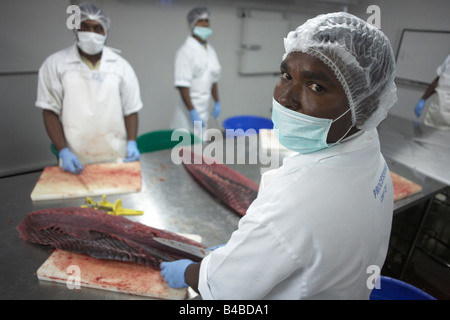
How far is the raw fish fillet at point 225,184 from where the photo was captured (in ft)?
6.07

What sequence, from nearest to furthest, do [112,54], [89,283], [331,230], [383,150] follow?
[331,230]
[89,283]
[112,54]
[383,150]

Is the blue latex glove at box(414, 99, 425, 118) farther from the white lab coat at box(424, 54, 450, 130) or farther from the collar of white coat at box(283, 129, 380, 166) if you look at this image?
the collar of white coat at box(283, 129, 380, 166)

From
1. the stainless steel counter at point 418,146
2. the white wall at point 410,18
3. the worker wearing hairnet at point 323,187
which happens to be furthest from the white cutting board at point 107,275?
the white wall at point 410,18

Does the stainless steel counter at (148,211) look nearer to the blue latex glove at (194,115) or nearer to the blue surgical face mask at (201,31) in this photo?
the blue latex glove at (194,115)

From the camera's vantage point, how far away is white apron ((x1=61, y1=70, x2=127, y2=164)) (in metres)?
2.37

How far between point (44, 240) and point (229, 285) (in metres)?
1.11

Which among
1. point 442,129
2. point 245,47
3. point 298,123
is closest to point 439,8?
point 442,129

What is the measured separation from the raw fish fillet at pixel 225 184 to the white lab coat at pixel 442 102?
2715mm

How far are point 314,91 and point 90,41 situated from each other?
79.6 inches

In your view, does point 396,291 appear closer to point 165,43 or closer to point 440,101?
point 440,101

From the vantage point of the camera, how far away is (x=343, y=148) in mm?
910

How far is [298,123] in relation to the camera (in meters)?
0.92

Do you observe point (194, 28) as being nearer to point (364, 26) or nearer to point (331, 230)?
point (364, 26)

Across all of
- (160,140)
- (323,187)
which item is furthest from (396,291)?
(160,140)
